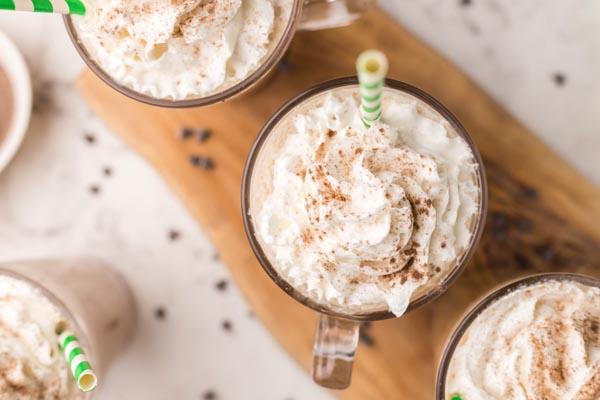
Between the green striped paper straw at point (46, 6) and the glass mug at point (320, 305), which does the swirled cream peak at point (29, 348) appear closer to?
the glass mug at point (320, 305)

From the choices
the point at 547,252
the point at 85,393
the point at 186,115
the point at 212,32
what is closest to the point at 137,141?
the point at 186,115

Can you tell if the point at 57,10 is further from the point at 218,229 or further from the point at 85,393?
the point at 85,393

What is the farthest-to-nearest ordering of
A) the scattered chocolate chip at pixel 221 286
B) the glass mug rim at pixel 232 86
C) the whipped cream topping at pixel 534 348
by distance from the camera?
the scattered chocolate chip at pixel 221 286, the glass mug rim at pixel 232 86, the whipped cream topping at pixel 534 348

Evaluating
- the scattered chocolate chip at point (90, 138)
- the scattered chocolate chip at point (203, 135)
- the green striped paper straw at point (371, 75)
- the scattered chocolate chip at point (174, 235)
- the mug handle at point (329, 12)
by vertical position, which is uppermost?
the mug handle at point (329, 12)

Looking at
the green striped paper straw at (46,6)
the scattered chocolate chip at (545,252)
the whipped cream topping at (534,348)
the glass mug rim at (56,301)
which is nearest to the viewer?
the green striped paper straw at (46,6)

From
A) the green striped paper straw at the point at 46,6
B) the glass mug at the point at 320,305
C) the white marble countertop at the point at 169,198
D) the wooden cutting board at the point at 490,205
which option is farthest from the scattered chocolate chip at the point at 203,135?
the green striped paper straw at the point at 46,6
